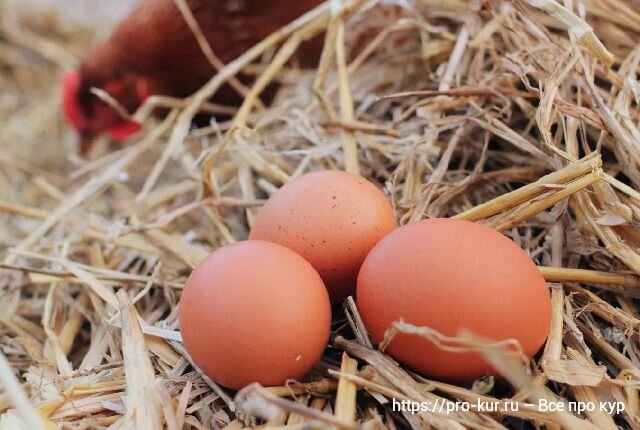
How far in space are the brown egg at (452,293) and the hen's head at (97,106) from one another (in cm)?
117

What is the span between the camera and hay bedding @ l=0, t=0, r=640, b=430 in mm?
664

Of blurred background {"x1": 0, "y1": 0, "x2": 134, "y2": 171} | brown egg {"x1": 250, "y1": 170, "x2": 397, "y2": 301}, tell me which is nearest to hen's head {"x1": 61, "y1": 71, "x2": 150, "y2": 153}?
blurred background {"x1": 0, "y1": 0, "x2": 134, "y2": 171}

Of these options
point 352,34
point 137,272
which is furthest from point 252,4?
point 137,272

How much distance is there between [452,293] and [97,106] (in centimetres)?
132

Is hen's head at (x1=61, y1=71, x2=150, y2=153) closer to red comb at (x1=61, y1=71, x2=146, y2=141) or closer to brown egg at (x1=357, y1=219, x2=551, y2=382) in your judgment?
red comb at (x1=61, y1=71, x2=146, y2=141)

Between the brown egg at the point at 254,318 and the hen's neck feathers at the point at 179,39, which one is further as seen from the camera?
the hen's neck feathers at the point at 179,39

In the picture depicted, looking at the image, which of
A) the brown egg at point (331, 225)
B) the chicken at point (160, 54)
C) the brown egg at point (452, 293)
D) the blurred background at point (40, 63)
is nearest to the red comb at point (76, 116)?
the chicken at point (160, 54)

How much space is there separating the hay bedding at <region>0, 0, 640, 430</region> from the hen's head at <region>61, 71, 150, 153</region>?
0.89 ft

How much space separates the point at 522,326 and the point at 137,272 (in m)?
0.64

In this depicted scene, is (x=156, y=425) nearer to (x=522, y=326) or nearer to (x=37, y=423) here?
(x=37, y=423)

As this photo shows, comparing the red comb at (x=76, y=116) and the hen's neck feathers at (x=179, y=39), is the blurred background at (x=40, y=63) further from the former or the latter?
the hen's neck feathers at (x=179, y=39)

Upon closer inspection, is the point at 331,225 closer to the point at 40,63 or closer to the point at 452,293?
the point at 452,293

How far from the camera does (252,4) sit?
1523 mm

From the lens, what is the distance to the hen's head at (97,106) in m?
1.63
